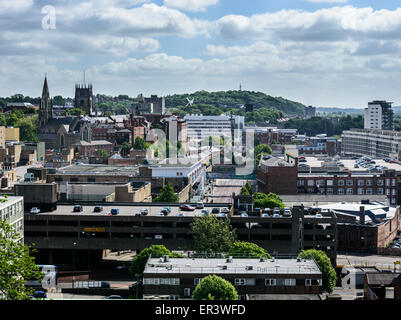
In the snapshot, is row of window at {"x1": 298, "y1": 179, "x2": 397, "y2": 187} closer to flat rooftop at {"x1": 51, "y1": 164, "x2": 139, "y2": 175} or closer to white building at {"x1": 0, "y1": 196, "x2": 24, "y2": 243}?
flat rooftop at {"x1": 51, "y1": 164, "x2": 139, "y2": 175}

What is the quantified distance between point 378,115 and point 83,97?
4738 cm

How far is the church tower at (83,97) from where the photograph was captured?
110188 millimetres

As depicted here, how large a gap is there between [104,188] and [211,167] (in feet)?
107

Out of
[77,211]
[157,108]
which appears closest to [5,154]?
[77,211]

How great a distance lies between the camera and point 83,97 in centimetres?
11069

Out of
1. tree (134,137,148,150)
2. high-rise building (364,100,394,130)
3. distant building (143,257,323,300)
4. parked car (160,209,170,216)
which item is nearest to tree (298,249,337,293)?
distant building (143,257,323,300)

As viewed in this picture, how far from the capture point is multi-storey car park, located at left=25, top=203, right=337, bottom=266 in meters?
28.0

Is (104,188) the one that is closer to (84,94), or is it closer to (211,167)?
(211,167)

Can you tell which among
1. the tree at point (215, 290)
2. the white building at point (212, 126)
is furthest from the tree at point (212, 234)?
the white building at point (212, 126)

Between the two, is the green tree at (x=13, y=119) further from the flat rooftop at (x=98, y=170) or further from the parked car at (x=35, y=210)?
the parked car at (x=35, y=210)

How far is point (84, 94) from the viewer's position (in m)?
111

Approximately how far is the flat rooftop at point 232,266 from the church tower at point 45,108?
67.5 m

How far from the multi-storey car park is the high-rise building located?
271ft

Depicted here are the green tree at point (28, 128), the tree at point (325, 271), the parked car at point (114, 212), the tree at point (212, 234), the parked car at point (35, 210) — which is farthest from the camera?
the green tree at point (28, 128)
